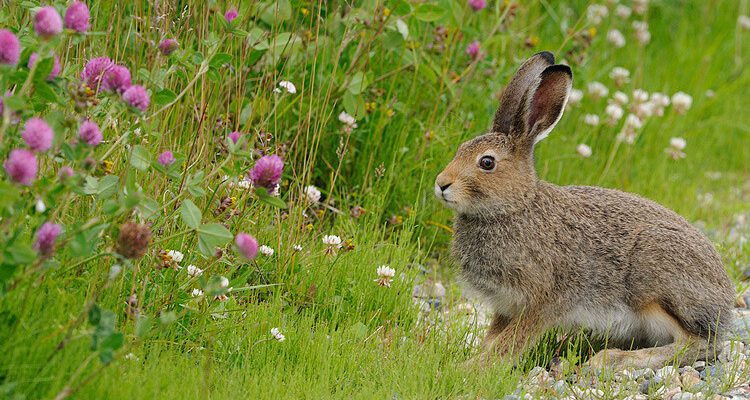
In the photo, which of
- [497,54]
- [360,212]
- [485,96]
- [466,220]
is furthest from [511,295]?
[497,54]

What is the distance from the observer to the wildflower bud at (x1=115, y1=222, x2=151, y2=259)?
3.31 metres

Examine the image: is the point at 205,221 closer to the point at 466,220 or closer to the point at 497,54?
the point at 466,220

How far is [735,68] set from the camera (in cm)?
940

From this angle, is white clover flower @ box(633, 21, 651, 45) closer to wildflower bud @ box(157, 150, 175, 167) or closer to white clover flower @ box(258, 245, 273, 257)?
white clover flower @ box(258, 245, 273, 257)

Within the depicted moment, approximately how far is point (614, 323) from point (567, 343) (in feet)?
0.92

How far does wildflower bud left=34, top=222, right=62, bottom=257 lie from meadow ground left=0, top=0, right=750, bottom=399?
1cm

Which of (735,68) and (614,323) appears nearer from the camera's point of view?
(614,323)

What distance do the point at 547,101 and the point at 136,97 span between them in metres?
2.49

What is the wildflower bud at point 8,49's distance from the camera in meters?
3.12

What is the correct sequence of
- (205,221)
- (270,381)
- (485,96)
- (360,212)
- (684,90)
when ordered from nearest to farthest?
(270,381) < (205,221) < (360,212) < (485,96) < (684,90)

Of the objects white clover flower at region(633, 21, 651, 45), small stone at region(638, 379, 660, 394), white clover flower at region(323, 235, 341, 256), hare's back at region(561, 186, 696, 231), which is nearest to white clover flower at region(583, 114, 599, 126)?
white clover flower at region(633, 21, 651, 45)

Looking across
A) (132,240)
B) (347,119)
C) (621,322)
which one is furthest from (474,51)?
(132,240)

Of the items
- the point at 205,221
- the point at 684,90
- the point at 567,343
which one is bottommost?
the point at 567,343

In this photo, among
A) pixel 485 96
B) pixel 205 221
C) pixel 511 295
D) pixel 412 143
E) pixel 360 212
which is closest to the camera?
pixel 205 221
